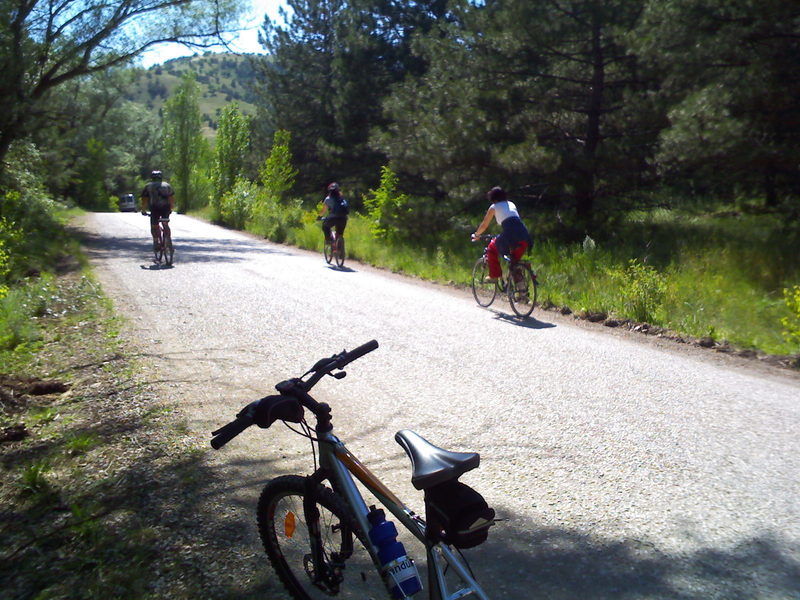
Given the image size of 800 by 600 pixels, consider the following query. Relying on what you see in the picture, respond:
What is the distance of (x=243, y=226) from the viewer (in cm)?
3306

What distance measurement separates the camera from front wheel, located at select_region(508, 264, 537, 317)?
37.6 feet

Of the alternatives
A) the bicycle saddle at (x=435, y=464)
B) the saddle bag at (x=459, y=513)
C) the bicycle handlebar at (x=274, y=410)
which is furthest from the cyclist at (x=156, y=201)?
the saddle bag at (x=459, y=513)

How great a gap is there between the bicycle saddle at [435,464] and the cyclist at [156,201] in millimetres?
15636

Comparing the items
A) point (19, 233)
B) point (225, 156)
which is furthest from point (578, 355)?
point (225, 156)

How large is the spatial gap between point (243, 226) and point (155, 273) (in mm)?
17529

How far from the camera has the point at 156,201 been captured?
1730 centimetres

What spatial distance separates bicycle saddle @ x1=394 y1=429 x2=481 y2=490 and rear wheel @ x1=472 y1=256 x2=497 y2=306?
397 inches

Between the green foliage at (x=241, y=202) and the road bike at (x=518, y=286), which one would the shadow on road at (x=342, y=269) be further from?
the green foliage at (x=241, y=202)

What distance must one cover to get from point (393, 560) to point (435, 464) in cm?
43

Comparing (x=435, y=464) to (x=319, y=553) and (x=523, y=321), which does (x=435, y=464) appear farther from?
(x=523, y=321)

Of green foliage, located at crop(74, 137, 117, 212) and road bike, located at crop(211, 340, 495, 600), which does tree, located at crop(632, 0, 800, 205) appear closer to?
road bike, located at crop(211, 340, 495, 600)

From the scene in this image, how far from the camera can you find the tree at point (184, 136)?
62500 millimetres

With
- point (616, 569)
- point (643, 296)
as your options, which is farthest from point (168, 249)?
point (616, 569)

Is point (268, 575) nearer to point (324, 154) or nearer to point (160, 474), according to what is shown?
point (160, 474)
